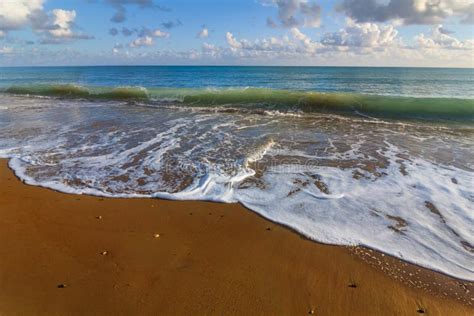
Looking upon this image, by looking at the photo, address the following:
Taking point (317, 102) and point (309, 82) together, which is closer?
point (317, 102)

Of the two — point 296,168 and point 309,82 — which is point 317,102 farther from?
point 309,82

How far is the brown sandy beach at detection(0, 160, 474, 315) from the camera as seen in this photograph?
2994 mm

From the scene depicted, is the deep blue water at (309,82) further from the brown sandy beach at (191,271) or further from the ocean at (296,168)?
the brown sandy beach at (191,271)

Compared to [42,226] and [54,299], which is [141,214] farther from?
[54,299]

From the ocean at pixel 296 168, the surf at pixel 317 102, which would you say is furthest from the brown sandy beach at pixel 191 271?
the surf at pixel 317 102

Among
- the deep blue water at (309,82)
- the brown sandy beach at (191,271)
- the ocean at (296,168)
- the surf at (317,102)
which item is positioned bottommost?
the brown sandy beach at (191,271)

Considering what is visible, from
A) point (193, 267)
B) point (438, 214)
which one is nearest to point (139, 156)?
point (193, 267)

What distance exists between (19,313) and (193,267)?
1724 millimetres

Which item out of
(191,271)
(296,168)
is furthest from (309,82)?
(191,271)

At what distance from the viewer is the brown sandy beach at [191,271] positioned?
2994 mm

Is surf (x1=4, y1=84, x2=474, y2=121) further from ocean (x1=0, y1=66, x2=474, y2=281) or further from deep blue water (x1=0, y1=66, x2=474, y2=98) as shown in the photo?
deep blue water (x1=0, y1=66, x2=474, y2=98)

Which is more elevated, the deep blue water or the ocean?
the deep blue water

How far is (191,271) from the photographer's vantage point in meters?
3.49

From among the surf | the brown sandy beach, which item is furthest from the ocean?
the surf
